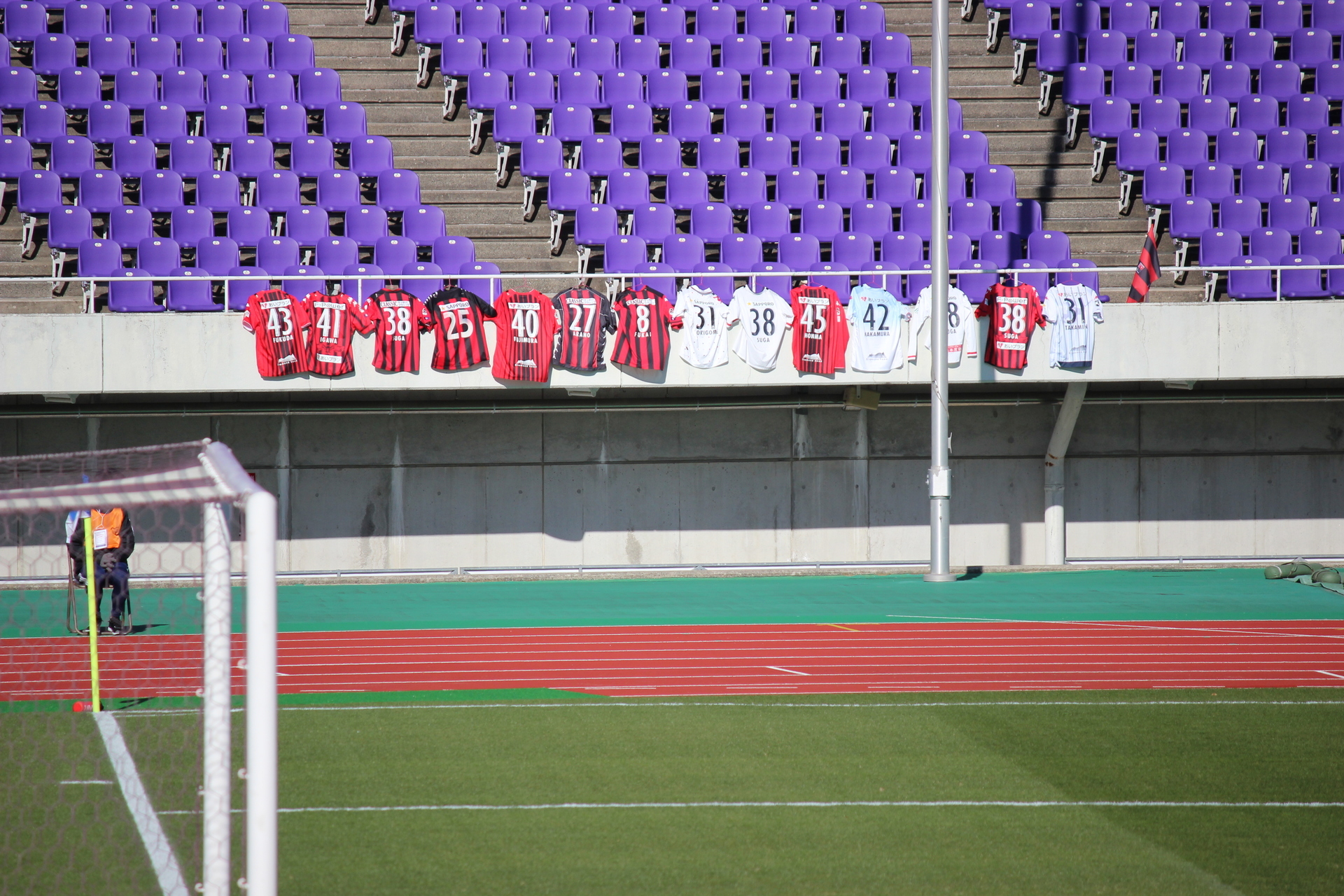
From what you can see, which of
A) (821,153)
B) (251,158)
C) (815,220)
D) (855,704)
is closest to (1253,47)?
(821,153)

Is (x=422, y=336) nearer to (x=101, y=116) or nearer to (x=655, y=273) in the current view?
(x=655, y=273)

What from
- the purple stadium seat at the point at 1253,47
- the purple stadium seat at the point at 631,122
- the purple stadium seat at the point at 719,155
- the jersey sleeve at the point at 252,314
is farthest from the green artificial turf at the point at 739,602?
the purple stadium seat at the point at 1253,47

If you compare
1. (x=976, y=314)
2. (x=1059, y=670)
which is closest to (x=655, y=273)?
(x=976, y=314)

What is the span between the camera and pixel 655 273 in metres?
15.2

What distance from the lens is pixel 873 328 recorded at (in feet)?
48.8

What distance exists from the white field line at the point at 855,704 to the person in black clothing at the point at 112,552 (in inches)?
123

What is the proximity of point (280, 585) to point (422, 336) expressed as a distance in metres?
3.77

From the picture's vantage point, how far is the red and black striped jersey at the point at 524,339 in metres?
14.5

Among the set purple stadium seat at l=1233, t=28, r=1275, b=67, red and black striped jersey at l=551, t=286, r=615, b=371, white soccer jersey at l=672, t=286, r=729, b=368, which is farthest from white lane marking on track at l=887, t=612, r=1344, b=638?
purple stadium seat at l=1233, t=28, r=1275, b=67

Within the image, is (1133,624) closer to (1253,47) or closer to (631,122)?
(631,122)

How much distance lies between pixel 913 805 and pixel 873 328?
925 cm

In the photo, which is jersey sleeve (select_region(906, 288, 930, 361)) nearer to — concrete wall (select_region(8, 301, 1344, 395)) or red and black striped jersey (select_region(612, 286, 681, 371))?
concrete wall (select_region(8, 301, 1344, 395))

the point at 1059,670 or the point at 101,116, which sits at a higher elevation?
the point at 101,116

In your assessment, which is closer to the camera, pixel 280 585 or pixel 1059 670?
pixel 1059 670
